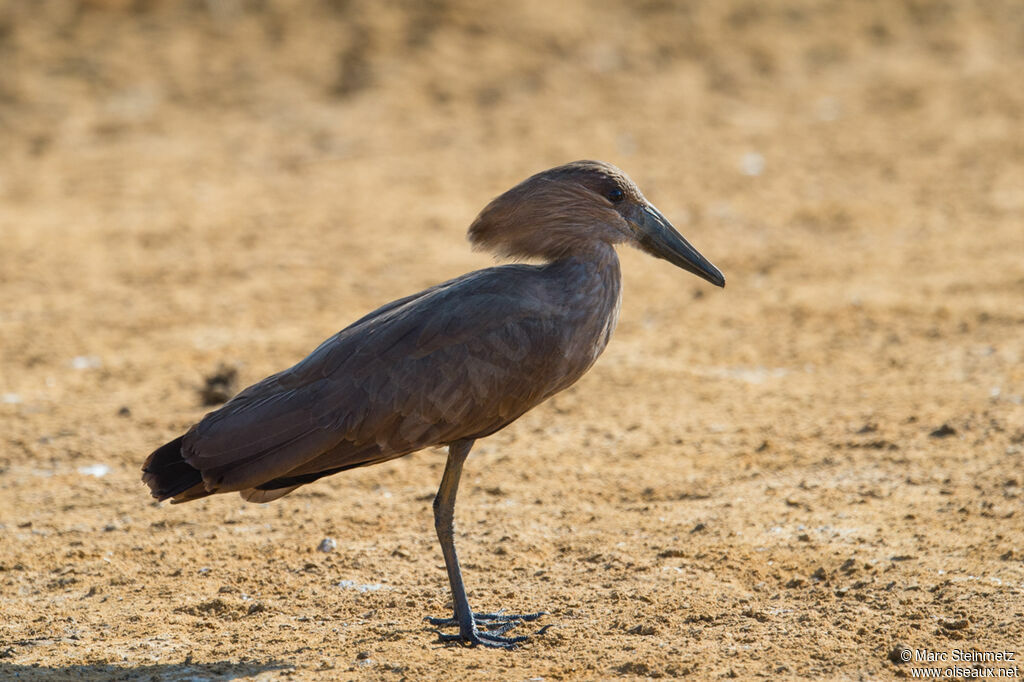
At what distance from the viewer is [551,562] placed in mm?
5637

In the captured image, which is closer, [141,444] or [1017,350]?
[141,444]

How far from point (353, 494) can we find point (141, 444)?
4.45ft

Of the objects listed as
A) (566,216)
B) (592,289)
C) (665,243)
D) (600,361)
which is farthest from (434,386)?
(600,361)

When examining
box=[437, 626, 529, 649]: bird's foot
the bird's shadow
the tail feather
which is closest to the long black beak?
box=[437, 626, 529, 649]: bird's foot

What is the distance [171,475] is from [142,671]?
74 centimetres

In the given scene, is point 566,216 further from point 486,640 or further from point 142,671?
point 142,671

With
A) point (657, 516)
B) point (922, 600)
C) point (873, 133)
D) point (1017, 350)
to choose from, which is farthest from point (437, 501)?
point (873, 133)

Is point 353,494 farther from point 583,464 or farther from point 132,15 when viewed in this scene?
point 132,15

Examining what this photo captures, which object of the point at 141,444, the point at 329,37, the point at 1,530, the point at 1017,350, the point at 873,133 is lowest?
the point at 1,530

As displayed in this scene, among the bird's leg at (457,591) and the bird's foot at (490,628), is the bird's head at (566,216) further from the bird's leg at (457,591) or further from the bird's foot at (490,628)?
the bird's foot at (490,628)

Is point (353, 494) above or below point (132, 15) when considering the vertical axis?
below

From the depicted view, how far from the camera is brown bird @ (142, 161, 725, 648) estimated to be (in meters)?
4.87

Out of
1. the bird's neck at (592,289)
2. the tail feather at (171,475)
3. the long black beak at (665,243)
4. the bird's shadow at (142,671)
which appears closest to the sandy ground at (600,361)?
the bird's shadow at (142,671)

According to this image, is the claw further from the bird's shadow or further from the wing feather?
the wing feather
